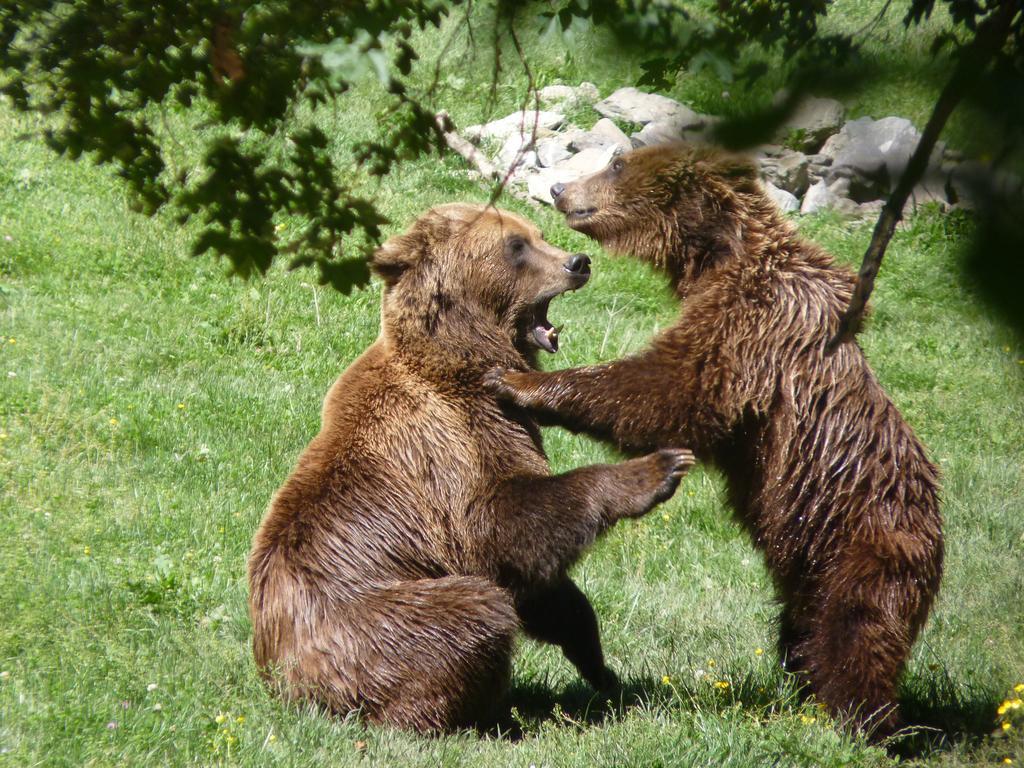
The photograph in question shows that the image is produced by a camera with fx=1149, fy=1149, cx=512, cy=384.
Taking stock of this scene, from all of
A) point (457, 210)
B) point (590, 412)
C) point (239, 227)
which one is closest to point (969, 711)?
point (590, 412)

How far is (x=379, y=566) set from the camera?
5.07 metres

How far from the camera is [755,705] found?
199 inches

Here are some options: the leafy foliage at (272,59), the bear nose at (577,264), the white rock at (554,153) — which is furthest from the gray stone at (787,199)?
the leafy foliage at (272,59)

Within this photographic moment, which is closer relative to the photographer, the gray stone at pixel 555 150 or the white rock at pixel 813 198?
the white rock at pixel 813 198

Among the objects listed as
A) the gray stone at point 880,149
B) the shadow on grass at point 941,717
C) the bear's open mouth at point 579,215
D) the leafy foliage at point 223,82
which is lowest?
the shadow on grass at point 941,717

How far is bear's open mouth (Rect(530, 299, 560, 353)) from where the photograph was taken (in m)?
5.93

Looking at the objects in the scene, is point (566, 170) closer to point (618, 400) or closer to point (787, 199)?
point (787, 199)

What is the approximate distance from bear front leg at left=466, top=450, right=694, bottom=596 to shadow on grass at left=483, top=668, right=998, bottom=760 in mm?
611

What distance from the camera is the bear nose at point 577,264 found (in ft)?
19.2

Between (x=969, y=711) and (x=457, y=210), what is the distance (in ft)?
11.2

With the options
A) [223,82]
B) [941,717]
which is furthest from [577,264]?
[223,82]

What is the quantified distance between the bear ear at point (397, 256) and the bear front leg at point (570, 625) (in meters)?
1.70

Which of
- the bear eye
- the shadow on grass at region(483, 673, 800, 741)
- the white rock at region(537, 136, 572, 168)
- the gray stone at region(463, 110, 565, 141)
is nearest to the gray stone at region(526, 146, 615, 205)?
the white rock at region(537, 136, 572, 168)

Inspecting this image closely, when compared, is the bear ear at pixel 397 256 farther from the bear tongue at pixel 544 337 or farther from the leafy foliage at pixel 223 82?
the leafy foliage at pixel 223 82
